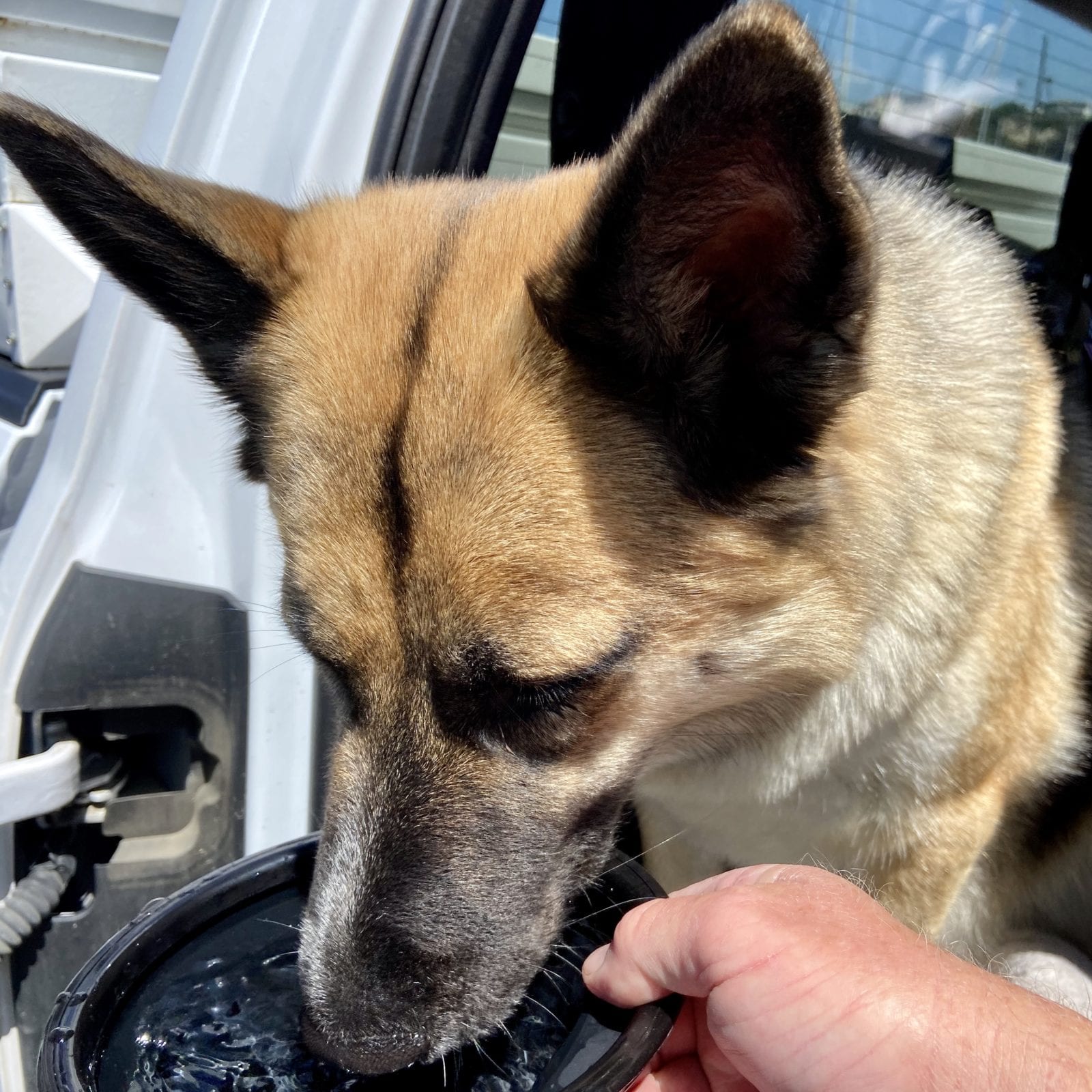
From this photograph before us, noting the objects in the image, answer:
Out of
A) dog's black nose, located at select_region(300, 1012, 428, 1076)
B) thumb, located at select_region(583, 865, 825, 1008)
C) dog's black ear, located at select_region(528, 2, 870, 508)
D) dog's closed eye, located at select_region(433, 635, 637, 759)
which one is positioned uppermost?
dog's black ear, located at select_region(528, 2, 870, 508)

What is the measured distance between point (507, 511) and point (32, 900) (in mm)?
1222

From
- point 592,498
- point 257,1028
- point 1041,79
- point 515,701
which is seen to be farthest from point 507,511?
point 1041,79

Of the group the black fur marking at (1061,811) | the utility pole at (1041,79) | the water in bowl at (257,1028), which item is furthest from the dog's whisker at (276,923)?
the utility pole at (1041,79)

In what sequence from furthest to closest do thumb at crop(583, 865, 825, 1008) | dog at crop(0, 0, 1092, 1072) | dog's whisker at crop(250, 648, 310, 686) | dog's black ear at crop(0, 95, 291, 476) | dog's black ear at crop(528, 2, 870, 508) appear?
1. dog's whisker at crop(250, 648, 310, 686)
2. dog's black ear at crop(0, 95, 291, 476)
3. dog at crop(0, 0, 1092, 1072)
4. thumb at crop(583, 865, 825, 1008)
5. dog's black ear at crop(528, 2, 870, 508)

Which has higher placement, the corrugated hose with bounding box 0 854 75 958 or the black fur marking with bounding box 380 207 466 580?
the black fur marking with bounding box 380 207 466 580

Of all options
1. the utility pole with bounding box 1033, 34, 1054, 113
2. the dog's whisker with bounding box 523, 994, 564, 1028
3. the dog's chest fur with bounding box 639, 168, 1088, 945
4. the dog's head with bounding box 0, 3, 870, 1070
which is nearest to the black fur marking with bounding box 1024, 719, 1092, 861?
the dog's chest fur with bounding box 639, 168, 1088, 945

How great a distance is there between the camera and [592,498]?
1440 mm

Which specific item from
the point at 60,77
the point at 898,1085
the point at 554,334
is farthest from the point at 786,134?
the point at 60,77

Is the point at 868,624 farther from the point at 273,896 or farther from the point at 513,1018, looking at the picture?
the point at 273,896

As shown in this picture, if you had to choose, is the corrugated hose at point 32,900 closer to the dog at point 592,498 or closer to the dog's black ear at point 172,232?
the dog at point 592,498

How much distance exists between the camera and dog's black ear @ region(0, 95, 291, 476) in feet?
5.01

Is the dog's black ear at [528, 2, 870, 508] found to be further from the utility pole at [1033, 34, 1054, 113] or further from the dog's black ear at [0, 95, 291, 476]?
the utility pole at [1033, 34, 1054, 113]

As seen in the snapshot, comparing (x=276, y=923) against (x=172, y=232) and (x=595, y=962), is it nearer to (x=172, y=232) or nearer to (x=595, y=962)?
(x=595, y=962)

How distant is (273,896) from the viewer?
1.67 metres
